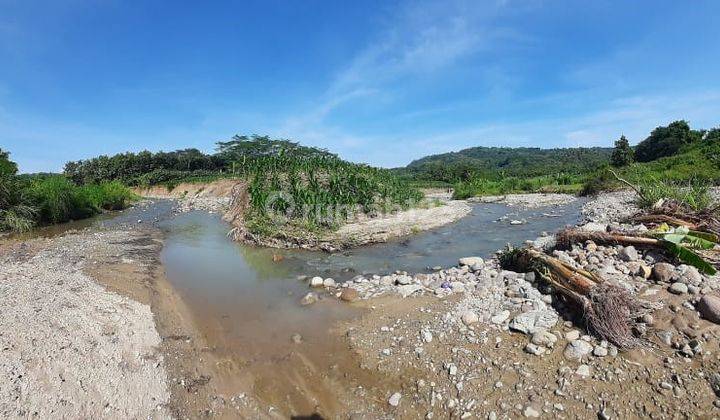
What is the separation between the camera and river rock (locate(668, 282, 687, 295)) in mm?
6088

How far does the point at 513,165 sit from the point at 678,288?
389 feet

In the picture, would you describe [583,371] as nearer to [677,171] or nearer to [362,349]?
[362,349]

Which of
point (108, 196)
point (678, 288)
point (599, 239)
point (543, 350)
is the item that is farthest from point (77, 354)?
point (108, 196)

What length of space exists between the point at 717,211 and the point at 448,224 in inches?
469

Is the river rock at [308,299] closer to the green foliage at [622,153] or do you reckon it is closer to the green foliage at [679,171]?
the green foliage at [679,171]

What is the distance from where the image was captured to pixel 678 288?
6.14 meters

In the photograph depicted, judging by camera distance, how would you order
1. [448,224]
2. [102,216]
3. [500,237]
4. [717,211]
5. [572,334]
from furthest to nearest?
1. [102,216]
2. [448,224]
3. [500,237]
4. [717,211]
5. [572,334]

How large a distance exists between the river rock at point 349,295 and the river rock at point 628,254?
5.92m

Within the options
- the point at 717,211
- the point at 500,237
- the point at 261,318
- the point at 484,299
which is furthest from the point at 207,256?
the point at 717,211

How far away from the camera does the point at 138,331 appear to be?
6.94m

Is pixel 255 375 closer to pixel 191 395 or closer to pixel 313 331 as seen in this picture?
pixel 191 395

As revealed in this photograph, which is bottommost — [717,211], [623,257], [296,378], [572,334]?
[296,378]

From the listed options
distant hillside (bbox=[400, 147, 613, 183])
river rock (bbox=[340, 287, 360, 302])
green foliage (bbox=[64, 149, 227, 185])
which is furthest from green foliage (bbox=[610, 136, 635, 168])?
green foliage (bbox=[64, 149, 227, 185])

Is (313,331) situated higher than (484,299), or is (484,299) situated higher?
(484,299)
